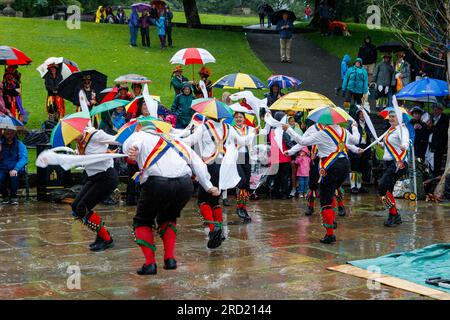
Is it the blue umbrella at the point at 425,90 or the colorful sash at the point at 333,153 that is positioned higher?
the blue umbrella at the point at 425,90

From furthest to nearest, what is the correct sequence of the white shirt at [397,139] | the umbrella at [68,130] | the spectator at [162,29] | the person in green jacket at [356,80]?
the spectator at [162,29] → the person in green jacket at [356,80] → the white shirt at [397,139] → the umbrella at [68,130]

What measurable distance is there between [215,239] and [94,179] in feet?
6.06

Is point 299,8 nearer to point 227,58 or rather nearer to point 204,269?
point 227,58

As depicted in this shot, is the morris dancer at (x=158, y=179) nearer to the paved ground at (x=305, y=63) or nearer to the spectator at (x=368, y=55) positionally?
the paved ground at (x=305, y=63)

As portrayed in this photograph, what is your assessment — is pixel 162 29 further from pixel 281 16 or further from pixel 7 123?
pixel 7 123

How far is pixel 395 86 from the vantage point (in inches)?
930

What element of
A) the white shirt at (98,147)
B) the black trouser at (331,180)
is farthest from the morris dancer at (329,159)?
the white shirt at (98,147)

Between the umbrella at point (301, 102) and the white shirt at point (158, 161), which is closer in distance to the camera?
the white shirt at point (158, 161)

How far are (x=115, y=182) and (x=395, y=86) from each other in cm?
1400

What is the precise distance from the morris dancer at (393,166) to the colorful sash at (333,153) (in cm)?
172

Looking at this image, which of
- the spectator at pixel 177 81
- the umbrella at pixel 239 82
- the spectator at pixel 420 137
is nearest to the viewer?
the umbrella at pixel 239 82

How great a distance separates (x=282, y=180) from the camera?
17172 millimetres

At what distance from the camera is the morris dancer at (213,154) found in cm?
1159
